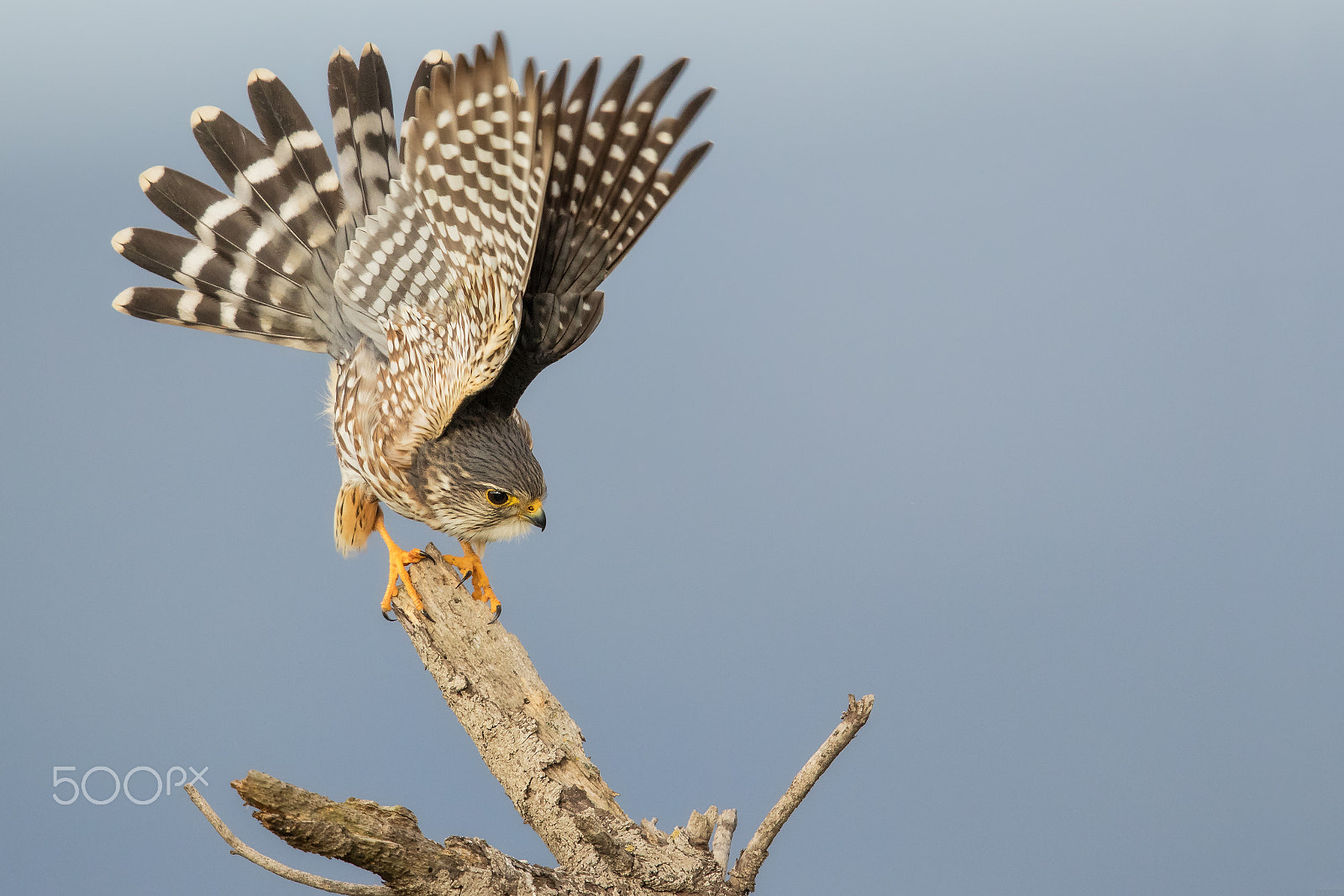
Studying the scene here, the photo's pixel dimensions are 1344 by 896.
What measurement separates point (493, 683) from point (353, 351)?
1.13 m

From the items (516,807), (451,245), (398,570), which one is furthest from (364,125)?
(516,807)

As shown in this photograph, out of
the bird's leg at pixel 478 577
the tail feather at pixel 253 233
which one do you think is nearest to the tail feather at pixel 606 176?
the tail feather at pixel 253 233

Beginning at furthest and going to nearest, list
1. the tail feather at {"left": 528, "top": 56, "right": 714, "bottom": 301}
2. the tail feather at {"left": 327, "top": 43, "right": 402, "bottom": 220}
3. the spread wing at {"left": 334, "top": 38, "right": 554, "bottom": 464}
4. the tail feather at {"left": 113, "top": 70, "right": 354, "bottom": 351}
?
the tail feather at {"left": 113, "top": 70, "right": 354, "bottom": 351} < the tail feather at {"left": 327, "top": 43, "right": 402, "bottom": 220} < the tail feather at {"left": 528, "top": 56, "right": 714, "bottom": 301} < the spread wing at {"left": 334, "top": 38, "right": 554, "bottom": 464}

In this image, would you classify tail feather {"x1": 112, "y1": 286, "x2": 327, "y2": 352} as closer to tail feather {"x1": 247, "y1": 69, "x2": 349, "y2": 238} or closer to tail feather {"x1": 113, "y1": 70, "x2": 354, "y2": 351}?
tail feather {"x1": 113, "y1": 70, "x2": 354, "y2": 351}

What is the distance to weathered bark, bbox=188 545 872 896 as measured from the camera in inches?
93.5

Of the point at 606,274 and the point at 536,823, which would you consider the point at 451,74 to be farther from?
the point at 536,823

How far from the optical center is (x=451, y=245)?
3043mm

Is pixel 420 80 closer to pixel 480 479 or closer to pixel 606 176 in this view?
pixel 606 176

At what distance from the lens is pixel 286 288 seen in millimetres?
3639

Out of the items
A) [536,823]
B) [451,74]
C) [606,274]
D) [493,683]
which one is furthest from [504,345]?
[536,823]

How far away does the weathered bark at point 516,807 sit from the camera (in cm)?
238

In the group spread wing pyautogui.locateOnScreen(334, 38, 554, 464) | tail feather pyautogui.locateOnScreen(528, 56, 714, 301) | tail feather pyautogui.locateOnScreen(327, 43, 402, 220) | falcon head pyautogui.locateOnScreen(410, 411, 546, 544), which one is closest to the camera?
spread wing pyautogui.locateOnScreen(334, 38, 554, 464)

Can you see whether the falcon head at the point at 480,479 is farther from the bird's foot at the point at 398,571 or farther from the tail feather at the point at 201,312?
the tail feather at the point at 201,312

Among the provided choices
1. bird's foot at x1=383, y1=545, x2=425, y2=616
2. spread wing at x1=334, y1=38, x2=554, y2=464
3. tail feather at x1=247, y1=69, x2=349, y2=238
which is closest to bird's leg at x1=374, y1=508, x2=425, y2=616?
bird's foot at x1=383, y1=545, x2=425, y2=616
